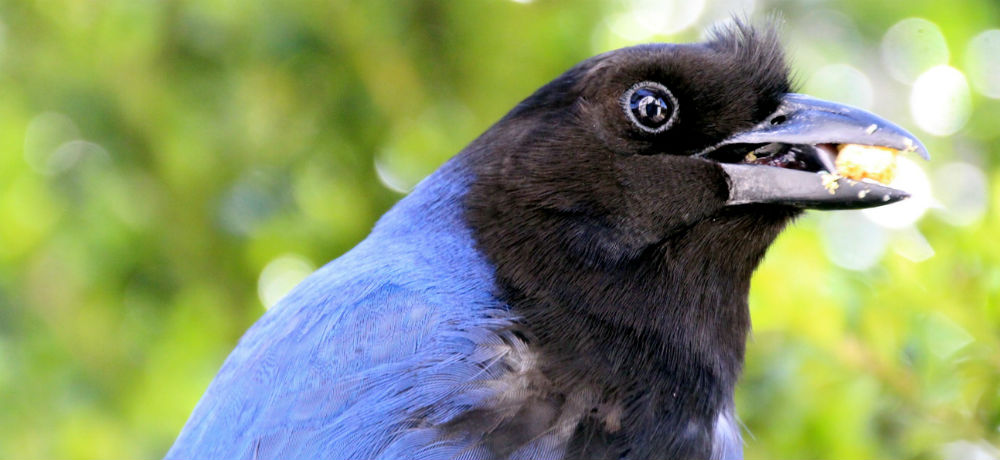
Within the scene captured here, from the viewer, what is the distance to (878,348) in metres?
2.79

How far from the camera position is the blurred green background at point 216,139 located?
12.9ft

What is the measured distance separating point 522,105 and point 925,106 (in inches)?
53.3

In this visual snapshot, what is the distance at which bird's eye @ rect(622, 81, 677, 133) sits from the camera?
104 inches

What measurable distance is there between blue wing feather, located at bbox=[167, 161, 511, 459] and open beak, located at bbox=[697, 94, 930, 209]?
617 mm

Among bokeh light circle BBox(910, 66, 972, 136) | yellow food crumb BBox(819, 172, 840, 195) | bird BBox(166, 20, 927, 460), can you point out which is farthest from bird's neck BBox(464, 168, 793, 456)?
bokeh light circle BBox(910, 66, 972, 136)

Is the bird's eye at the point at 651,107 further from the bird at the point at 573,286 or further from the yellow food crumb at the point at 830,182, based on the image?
the yellow food crumb at the point at 830,182

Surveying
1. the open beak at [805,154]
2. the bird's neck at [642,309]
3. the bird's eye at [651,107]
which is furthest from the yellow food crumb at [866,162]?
the bird's eye at [651,107]

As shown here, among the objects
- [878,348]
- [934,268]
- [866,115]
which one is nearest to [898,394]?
[878,348]

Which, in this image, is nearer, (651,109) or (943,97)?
(651,109)

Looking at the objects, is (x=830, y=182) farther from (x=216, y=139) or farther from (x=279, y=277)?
(x=216, y=139)

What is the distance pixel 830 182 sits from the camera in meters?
2.56

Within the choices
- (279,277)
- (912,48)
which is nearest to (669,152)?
(912,48)

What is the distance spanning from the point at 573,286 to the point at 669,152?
388 mm

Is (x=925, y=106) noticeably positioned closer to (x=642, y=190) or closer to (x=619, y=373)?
(x=642, y=190)
